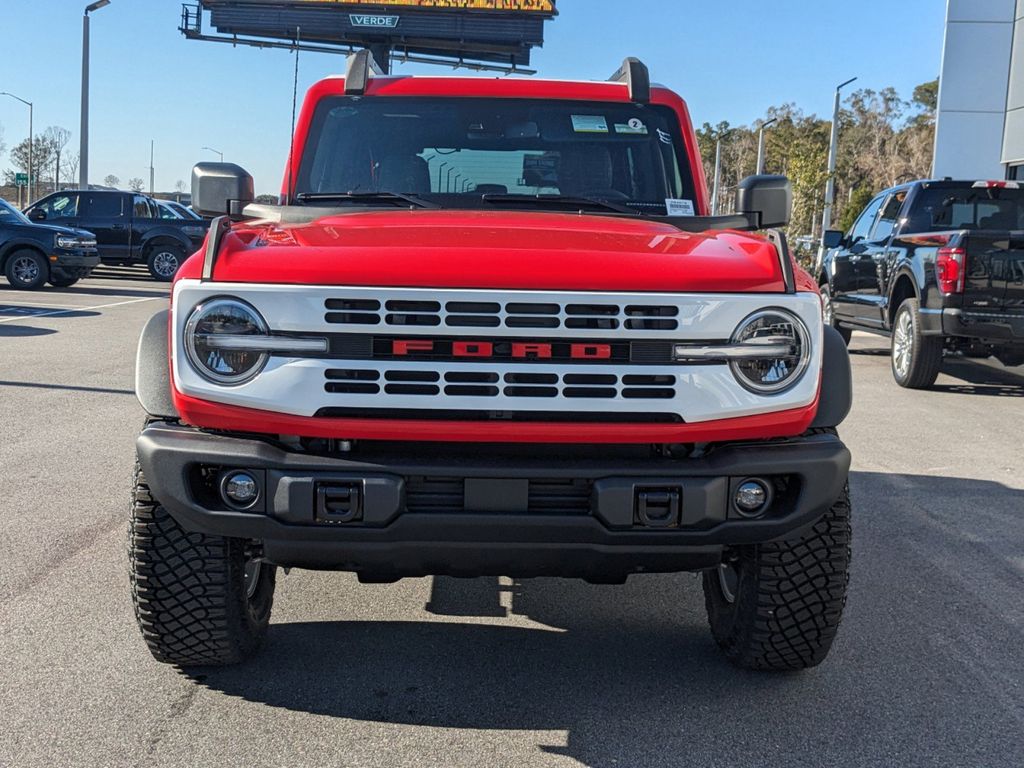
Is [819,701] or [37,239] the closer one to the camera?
[819,701]

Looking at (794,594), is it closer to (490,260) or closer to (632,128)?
(490,260)

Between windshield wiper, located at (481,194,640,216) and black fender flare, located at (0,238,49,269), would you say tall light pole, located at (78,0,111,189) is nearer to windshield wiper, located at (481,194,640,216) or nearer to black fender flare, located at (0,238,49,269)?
black fender flare, located at (0,238,49,269)

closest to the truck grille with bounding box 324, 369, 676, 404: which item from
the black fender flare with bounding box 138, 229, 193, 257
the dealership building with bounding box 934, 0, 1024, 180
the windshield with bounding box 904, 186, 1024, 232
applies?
the windshield with bounding box 904, 186, 1024, 232

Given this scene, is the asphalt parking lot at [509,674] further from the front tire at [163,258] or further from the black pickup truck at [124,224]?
the front tire at [163,258]

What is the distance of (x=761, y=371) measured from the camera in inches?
125

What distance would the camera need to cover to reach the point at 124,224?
24.4 meters

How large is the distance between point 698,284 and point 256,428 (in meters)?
1.22

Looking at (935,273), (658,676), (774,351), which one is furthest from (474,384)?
(935,273)

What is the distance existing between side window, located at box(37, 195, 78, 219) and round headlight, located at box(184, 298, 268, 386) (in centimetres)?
2280

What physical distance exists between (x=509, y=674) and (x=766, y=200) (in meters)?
2.00

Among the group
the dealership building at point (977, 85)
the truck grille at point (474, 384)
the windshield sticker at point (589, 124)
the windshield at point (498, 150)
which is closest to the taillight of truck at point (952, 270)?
the windshield at point (498, 150)

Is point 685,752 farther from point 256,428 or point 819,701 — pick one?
point 256,428

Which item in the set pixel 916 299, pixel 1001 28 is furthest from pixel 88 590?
pixel 1001 28

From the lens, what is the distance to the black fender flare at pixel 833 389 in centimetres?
331
